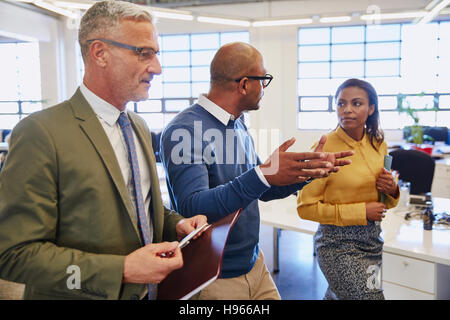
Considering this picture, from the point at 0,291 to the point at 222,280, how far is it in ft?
4.38

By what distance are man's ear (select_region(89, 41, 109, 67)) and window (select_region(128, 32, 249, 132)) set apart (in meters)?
9.72

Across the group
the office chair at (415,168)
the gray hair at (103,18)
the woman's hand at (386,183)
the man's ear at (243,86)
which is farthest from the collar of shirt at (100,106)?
the office chair at (415,168)

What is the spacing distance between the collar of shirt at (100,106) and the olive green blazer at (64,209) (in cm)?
3

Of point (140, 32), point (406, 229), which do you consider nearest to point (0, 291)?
point (140, 32)

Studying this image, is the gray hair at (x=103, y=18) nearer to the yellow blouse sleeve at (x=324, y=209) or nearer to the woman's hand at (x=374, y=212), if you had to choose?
the yellow blouse sleeve at (x=324, y=209)

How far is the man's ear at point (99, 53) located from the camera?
1132mm

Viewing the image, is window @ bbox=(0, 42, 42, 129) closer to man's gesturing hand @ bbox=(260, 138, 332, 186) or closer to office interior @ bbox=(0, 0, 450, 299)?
office interior @ bbox=(0, 0, 450, 299)

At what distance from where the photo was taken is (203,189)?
1408 millimetres

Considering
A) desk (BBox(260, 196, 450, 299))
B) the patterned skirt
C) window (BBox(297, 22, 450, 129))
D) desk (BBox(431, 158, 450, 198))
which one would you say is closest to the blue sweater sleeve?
the patterned skirt

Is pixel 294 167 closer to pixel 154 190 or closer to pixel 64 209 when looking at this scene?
pixel 154 190

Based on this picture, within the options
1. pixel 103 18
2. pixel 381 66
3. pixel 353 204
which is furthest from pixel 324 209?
pixel 381 66

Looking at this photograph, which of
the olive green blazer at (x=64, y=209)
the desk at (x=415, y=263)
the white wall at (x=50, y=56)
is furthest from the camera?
the white wall at (x=50, y=56)

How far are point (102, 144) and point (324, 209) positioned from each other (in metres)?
1.26
